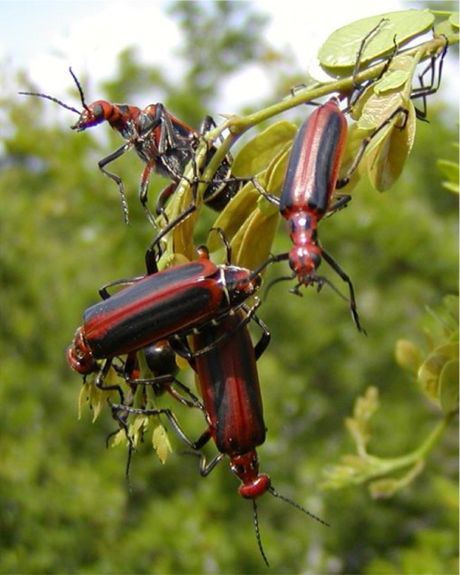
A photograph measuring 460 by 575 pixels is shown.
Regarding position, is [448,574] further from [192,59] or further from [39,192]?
[192,59]

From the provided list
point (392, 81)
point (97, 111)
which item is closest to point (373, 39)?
point (392, 81)

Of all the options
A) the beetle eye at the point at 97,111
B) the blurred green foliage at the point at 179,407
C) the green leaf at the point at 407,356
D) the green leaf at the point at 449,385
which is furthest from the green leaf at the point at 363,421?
the blurred green foliage at the point at 179,407

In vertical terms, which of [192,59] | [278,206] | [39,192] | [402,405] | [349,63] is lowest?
[402,405]

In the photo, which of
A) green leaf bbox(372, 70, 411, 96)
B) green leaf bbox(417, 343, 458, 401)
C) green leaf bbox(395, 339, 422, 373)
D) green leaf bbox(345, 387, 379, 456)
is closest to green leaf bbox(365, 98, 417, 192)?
green leaf bbox(372, 70, 411, 96)

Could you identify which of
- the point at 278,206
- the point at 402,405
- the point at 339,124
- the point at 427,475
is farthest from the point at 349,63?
the point at 427,475

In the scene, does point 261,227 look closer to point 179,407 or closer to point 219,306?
point 219,306

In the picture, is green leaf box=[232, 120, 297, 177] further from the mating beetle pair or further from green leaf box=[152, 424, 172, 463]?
green leaf box=[152, 424, 172, 463]
